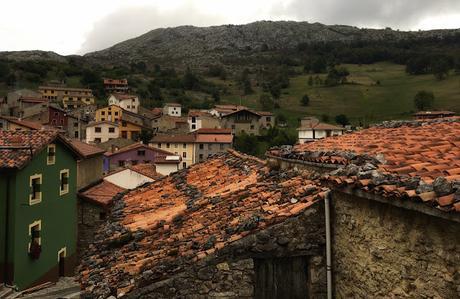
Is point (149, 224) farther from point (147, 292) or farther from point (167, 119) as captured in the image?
point (167, 119)

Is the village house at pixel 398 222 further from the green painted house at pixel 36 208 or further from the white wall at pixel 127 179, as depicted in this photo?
the white wall at pixel 127 179

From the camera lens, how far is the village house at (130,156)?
5897 centimetres

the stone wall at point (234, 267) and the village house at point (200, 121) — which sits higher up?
the village house at point (200, 121)

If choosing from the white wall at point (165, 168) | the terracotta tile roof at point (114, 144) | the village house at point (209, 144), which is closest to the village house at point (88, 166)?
the white wall at point (165, 168)

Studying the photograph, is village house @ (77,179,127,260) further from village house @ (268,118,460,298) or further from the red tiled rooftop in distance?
village house @ (268,118,460,298)

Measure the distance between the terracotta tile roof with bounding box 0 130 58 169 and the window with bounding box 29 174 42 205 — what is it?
4.21 feet

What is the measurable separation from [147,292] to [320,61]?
163709 millimetres

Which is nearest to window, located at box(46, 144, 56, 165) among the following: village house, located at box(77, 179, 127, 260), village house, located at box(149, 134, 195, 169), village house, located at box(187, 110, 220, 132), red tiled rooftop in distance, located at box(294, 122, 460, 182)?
village house, located at box(77, 179, 127, 260)

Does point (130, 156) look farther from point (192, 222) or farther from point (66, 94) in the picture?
point (66, 94)

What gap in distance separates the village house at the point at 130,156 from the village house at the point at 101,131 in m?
19.8

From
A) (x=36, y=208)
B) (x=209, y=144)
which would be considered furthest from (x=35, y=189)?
(x=209, y=144)

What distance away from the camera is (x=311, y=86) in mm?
135375

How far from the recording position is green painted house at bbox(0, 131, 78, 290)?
63.1ft

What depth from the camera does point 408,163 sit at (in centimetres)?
546
